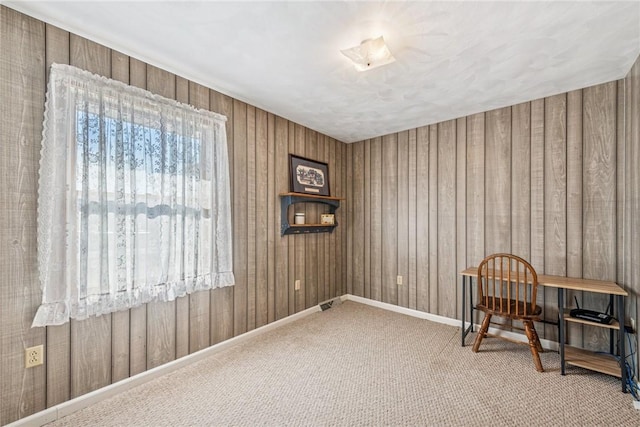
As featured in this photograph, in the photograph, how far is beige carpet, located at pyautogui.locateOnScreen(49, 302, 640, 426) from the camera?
5.72ft

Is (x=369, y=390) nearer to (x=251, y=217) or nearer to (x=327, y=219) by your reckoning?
(x=251, y=217)

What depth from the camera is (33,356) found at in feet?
5.40

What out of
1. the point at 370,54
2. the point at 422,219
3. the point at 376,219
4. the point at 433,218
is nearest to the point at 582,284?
the point at 433,218

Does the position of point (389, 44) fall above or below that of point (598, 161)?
above

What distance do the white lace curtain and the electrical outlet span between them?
0.17 meters

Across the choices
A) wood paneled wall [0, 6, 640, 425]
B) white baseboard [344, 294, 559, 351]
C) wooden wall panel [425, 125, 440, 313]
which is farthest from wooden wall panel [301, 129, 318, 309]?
wooden wall panel [425, 125, 440, 313]

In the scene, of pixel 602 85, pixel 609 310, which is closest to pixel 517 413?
pixel 609 310

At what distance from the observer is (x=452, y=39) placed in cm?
183

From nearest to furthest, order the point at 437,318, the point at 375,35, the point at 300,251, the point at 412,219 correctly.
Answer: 1. the point at 375,35
2. the point at 437,318
3. the point at 300,251
4. the point at 412,219

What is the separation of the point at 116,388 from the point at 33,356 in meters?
0.55

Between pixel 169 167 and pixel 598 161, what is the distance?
3.58m

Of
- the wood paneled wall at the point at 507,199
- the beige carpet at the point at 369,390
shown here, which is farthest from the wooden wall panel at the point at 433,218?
the beige carpet at the point at 369,390

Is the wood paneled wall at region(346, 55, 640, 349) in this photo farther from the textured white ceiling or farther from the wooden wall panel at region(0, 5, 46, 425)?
the wooden wall panel at region(0, 5, 46, 425)

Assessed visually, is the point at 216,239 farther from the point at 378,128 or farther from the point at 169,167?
the point at 378,128
